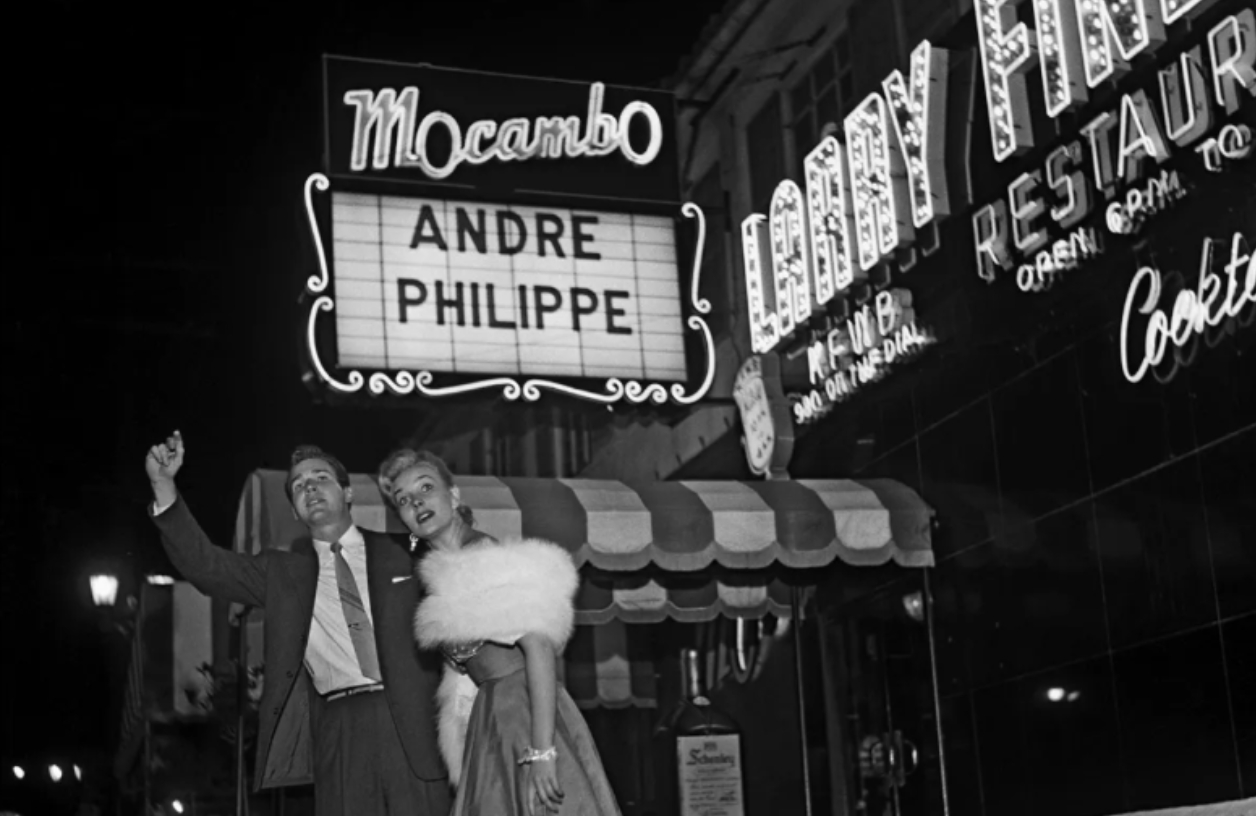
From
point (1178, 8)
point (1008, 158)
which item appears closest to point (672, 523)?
point (1008, 158)

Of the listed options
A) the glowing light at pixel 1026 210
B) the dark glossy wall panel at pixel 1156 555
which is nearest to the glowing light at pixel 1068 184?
the glowing light at pixel 1026 210

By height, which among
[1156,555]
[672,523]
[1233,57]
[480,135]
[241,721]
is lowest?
[241,721]

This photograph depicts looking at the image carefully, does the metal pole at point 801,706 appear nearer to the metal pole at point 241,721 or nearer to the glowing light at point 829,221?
the glowing light at point 829,221

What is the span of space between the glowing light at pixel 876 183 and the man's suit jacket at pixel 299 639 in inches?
241

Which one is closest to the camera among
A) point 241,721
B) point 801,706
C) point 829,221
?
point 241,721

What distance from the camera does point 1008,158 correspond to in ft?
34.7

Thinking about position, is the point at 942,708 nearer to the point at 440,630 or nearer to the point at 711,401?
the point at 711,401

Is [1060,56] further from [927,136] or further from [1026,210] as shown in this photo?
[927,136]

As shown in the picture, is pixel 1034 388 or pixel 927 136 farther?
pixel 927 136

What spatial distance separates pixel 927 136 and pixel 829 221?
1688 mm

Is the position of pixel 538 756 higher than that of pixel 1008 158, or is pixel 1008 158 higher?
pixel 1008 158

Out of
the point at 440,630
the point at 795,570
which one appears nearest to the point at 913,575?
the point at 795,570

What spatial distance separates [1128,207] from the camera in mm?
9578

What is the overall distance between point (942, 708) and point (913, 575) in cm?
114
